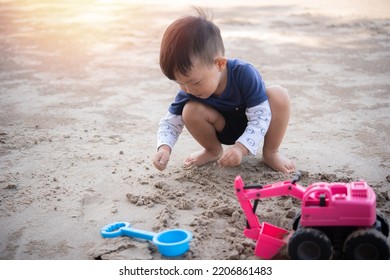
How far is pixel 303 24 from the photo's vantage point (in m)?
6.29

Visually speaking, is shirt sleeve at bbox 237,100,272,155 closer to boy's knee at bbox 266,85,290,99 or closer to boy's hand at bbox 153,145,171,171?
boy's knee at bbox 266,85,290,99

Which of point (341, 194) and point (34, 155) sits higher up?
point (341, 194)

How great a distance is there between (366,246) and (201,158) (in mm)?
1212

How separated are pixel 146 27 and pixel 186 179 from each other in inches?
174

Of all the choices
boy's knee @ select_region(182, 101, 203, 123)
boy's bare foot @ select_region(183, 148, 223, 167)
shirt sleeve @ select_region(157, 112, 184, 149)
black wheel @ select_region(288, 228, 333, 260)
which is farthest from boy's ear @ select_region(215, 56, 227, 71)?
black wheel @ select_region(288, 228, 333, 260)

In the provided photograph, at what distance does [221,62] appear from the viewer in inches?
87.7

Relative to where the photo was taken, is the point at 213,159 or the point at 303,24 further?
the point at 303,24

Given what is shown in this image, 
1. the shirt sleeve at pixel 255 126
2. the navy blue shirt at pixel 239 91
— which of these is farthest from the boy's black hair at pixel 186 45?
the shirt sleeve at pixel 255 126

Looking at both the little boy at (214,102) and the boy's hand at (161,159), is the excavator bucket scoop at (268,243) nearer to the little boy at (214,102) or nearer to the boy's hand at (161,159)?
the little boy at (214,102)

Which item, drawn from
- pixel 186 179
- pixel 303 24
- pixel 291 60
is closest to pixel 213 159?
pixel 186 179

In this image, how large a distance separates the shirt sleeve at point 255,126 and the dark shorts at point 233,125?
9 centimetres

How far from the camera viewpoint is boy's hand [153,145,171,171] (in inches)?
90.0

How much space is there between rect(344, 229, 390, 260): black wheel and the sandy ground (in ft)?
0.84
